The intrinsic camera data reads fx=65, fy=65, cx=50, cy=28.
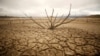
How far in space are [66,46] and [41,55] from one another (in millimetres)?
677

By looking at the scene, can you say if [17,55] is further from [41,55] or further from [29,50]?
[41,55]

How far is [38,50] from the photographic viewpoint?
4.97 feet

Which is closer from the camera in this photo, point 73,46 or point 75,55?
point 75,55

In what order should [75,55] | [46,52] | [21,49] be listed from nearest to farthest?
[75,55], [46,52], [21,49]

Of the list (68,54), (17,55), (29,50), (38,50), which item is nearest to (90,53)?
(68,54)

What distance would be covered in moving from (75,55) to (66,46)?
344 mm

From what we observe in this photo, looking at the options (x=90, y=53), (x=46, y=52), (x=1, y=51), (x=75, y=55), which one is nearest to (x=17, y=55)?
(x=1, y=51)

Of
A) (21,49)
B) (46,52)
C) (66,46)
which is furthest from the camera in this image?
(66,46)

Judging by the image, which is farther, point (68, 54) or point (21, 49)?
point (21, 49)

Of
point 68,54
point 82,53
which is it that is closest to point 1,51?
point 68,54

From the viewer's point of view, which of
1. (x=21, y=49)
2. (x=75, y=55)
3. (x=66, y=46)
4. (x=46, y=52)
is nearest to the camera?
(x=75, y=55)

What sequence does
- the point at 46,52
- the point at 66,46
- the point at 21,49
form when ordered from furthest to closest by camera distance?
the point at 66,46, the point at 21,49, the point at 46,52

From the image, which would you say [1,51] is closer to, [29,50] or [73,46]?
[29,50]

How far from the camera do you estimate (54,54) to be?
139 cm
